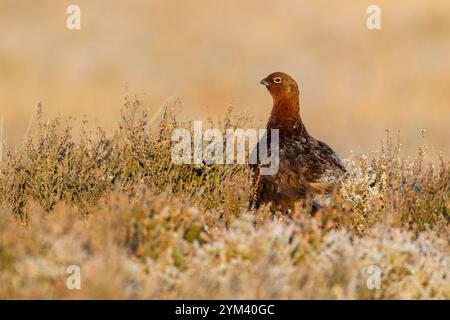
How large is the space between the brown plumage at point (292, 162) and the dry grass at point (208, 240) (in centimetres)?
22

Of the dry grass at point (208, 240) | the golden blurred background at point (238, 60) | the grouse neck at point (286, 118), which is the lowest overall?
the dry grass at point (208, 240)

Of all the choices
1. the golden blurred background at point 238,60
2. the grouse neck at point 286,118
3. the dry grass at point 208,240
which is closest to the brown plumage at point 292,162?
the grouse neck at point 286,118

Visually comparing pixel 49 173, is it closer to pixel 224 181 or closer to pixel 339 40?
pixel 224 181

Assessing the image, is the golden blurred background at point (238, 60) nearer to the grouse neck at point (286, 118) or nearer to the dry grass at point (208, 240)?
the grouse neck at point (286, 118)

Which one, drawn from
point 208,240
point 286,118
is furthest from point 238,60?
point 208,240

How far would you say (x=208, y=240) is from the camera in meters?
5.48

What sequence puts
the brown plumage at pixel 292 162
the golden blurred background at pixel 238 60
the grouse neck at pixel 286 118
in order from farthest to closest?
the golden blurred background at pixel 238 60 → the grouse neck at pixel 286 118 → the brown plumage at pixel 292 162

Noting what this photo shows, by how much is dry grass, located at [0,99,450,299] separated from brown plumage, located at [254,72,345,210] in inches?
8.7

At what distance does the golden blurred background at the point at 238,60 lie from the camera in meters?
14.0

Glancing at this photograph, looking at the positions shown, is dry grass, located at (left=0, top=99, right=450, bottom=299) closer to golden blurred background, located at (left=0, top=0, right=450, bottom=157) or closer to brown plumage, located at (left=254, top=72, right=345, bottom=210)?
brown plumage, located at (left=254, top=72, right=345, bottom=210)

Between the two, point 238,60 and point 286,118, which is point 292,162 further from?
point 238,60

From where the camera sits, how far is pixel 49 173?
713cm

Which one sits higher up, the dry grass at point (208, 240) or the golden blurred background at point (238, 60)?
A: the golden blurred background at point (238, 60)

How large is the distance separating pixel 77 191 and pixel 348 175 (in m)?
2.02
